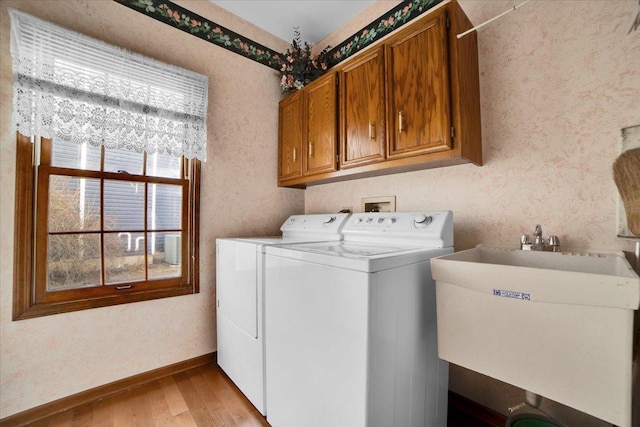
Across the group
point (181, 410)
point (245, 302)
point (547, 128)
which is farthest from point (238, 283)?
point (547, 128)

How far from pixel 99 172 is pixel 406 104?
1917 mm

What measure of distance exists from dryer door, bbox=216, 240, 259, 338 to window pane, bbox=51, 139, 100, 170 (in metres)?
0.92

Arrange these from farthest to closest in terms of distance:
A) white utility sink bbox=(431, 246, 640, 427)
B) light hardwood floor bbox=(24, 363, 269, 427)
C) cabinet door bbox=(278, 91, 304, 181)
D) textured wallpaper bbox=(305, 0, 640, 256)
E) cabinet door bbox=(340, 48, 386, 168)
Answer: cabinet door bbox=(278, 91, 304, 181) → cabinet door bbox=(340, 48, 386, 168) → light hardwood floor bbox=(24, 363, 269, 427) → textured wallpaper bbox=(305, 0, 640, 256) → white utility sink bbox=(431, 246, 640, 427)

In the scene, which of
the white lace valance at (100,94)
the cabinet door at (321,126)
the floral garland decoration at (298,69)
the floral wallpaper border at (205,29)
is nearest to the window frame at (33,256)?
the white lace valance at (100,94)

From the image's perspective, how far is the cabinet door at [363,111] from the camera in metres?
1.63

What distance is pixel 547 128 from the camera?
129cm

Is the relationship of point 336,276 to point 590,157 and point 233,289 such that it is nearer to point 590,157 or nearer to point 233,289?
point 233,289

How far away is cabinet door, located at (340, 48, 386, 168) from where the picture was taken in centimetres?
163

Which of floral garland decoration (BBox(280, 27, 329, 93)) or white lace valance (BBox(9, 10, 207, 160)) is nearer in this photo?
white lace valance (BBox(9, 10, 207, 160))

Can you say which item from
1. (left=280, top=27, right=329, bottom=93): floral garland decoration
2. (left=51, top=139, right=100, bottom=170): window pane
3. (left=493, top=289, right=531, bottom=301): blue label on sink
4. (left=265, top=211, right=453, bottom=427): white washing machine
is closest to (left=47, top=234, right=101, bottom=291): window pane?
(left=51, top=139, right=100, bottom=170): window pane

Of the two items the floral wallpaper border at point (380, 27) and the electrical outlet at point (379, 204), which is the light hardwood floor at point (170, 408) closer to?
the electrical outlet at point (379, 204)

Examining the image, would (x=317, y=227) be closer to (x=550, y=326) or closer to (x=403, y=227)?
(x=403, y=227)

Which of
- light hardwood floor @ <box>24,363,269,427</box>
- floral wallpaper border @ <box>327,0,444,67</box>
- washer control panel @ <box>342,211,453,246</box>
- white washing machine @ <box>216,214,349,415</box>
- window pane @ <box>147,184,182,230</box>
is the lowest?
light hardwood floor @ <box>24,363,269,427</box>

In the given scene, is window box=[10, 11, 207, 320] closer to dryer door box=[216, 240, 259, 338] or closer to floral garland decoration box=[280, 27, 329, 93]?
dryer door box=[216, 240, 259, 338]
